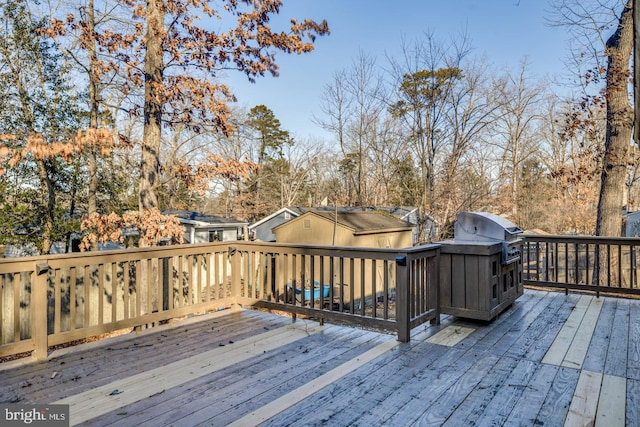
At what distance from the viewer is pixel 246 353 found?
3273mm

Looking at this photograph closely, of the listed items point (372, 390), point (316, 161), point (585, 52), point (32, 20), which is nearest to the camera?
point (372, 390)

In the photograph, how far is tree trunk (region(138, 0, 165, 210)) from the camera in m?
6.84

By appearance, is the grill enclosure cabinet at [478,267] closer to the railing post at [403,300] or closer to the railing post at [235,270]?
the railing post at [403,300]

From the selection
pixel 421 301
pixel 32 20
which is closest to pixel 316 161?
pixel 32 20

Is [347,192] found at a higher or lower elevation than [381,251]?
higher

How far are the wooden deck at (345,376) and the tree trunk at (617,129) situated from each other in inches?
164

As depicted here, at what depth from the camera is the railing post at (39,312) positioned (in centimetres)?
308

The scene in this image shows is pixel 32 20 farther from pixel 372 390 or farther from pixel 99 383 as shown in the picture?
pixel 372 390

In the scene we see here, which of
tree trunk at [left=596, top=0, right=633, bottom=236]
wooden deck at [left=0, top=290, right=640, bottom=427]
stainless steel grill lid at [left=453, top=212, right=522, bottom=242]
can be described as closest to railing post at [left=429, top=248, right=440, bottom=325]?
wooden deck at [left=0, top=290, right=640, bottom=427]

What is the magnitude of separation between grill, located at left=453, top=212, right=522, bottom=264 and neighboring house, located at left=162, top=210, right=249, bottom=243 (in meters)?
11.0

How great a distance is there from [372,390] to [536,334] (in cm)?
211

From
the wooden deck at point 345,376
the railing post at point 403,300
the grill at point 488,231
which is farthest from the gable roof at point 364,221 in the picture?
the railing post at point 403,300

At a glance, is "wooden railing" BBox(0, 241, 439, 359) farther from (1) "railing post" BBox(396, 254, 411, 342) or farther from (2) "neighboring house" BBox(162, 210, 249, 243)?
(2) "neighboring house" BBox(162, 210, 249, 243)

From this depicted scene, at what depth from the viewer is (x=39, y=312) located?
3.13 meters
